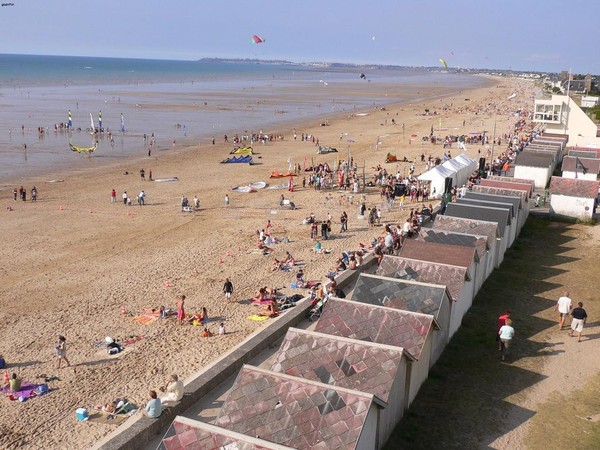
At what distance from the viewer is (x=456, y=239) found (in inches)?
603

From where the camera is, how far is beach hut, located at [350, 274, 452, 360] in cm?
1133

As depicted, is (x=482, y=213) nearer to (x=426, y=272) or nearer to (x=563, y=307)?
(x=563, y=307)

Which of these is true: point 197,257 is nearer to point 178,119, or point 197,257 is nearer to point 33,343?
point 33,343

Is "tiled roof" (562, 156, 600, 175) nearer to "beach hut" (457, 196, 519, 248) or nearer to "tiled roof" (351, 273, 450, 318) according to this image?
"beach hut" (457, 196, 519, 248)

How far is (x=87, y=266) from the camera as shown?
19359 millimetres

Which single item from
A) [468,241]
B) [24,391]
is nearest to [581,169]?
[468,241]

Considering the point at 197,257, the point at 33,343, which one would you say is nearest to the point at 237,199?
the point at 197,257

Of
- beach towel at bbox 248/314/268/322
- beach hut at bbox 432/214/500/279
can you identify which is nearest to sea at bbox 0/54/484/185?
beach towel at bbox 248/314/268/322

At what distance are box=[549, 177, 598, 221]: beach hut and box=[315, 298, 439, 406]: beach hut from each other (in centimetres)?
→ 1442

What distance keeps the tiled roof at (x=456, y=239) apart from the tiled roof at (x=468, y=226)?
28.8 inches

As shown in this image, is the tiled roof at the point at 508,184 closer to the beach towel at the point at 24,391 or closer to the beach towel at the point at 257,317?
the beach towel at the point at 257,317

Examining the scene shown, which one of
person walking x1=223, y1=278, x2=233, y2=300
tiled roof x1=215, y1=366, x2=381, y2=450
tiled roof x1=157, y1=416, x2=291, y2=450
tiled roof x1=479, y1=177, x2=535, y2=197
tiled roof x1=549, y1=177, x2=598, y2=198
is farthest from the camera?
tiled roof x1=549, y1=177, x2=598, y2=198

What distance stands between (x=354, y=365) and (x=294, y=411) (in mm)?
1463

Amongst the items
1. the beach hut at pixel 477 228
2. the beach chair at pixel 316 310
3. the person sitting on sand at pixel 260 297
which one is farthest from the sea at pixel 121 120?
the beach hut at pixel 477 228
